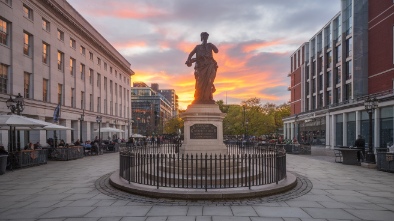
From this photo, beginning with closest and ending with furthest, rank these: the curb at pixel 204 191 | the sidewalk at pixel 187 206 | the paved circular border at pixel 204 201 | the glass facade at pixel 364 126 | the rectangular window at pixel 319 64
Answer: the sidewalk at pixel 187 206 → the paved circular border at pixel 204 201 → the curb at pixel 204 191 → the glass facade at pixel 364 126 → the rectangular window at pixel 319 64

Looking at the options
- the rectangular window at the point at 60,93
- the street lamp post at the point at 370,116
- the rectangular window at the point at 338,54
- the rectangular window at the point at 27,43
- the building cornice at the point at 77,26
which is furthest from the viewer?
the rectangular window at the point at 338,54

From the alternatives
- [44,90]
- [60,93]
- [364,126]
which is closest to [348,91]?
[364,126]

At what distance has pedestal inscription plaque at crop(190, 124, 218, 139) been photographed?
12.6 m

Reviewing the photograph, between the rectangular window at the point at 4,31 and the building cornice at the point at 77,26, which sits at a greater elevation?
the building cornice at the point at 77,26

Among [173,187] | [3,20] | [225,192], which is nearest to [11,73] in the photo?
[3,20]

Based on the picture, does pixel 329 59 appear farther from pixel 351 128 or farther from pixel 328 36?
pixel 351 128

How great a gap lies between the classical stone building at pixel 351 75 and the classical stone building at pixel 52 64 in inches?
1158

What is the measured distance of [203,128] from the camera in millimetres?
12641

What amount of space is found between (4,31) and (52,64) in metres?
7.25

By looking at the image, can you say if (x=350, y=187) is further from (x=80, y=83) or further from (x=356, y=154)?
(x=80, y=83)

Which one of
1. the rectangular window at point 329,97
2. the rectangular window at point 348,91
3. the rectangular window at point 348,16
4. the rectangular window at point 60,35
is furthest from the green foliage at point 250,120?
the rectangular window at point 60,35

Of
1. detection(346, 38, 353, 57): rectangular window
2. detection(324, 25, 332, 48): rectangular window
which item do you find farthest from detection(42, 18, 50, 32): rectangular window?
detection(324, 25, 332, 48): rectangular window

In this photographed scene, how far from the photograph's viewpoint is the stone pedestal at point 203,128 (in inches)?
491

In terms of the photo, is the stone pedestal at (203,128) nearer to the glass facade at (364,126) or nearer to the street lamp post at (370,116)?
the street lamp post at (370,116)
